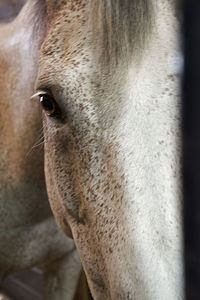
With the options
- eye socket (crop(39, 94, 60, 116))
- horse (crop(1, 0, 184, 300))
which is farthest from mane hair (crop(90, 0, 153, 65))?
eye socket (crop(39, 94, 60, 116))

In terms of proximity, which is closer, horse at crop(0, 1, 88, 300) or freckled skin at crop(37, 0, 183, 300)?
freckled skin at crop(37, 0, 183, 300)

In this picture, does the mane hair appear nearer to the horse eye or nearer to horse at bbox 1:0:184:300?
horse at bbox 1:0:184:300

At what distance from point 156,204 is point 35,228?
0.60 m

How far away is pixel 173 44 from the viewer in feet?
1.61

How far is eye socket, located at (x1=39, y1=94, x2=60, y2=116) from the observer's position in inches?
22.8

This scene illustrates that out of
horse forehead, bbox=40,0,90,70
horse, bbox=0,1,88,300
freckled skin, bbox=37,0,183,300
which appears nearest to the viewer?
freckled skin, bbox=37,0,183,300

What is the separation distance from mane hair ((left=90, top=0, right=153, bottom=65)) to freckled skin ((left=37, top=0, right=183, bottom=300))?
1cm

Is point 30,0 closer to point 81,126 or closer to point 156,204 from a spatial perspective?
point 81,126

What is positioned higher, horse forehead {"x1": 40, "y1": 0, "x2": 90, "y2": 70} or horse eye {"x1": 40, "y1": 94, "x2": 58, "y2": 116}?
horse forehead {"x1": 40, "y1": 0, "x2": 90, "y2": 70}

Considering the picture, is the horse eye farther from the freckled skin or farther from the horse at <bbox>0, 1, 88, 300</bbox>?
the horse at <bbox>0, 1, 88, 300</bbox>

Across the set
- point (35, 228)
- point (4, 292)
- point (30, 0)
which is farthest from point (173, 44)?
point (4, 292)

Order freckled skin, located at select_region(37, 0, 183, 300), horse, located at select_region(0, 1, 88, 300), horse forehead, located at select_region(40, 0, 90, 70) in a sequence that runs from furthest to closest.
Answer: horse, located at select_region(0, 1, 88, 300) → horse forehead, located at select_region(40, 0, 90, 70) → freckled skin, located at select_region(37, 0, 183, 300)

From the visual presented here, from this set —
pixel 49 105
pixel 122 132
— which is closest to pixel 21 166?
pixel 49 105

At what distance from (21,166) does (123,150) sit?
49 cm
